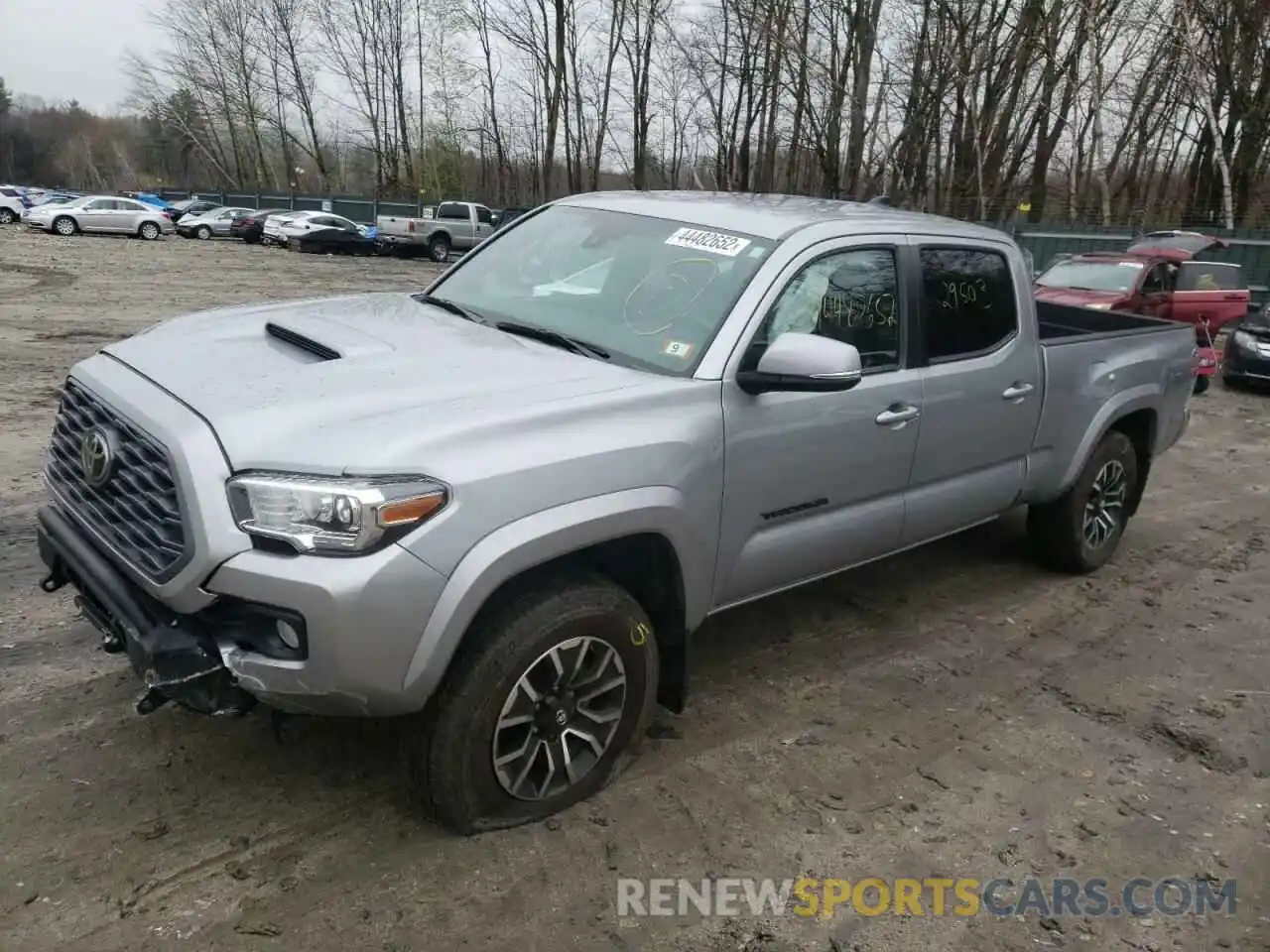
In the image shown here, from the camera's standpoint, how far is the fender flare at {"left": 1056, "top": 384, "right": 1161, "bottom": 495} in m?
5.07

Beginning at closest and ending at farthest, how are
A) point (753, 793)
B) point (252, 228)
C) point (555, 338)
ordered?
point (753, 793), point (555, 338), point (252, 228)

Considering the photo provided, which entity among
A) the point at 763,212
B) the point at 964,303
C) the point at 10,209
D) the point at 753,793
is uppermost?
the point at 763,212

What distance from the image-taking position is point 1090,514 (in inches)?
216

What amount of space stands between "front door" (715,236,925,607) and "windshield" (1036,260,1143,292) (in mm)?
10550

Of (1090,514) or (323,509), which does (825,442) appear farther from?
(1090,514)

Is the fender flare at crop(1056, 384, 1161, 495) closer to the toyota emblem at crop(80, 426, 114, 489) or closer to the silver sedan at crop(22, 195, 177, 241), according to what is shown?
the toyota emblem at crop(80, 426, 114, 489)

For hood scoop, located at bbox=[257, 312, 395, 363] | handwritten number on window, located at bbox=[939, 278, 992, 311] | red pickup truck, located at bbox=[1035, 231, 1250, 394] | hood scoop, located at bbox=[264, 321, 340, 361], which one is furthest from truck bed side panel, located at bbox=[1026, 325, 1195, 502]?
red pickup truck, located at bbox=[1035, 231, 1250, 394]

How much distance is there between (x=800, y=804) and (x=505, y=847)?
101 centimetres

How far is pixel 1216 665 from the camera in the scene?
15.0ft

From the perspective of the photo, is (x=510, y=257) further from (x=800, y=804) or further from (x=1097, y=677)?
(x=1097, y=677)

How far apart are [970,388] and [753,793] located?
2033mm

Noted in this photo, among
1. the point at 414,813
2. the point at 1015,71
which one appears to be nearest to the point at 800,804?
the point at 414,813

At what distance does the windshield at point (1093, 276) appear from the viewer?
42.8ft

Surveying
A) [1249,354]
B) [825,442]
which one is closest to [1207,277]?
[1249,354]
